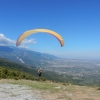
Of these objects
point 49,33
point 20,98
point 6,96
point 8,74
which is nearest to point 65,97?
point 20,98

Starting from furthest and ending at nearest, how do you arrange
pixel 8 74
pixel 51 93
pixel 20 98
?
pixel 8 74
pixel 51 93
pixel 20 98

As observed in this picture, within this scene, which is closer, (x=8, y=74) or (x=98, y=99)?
(x=98, y=99)

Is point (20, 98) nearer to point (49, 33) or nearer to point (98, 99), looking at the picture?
point (98, 99)

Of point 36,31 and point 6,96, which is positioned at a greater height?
point 36,31

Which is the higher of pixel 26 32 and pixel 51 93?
pixel 26 32

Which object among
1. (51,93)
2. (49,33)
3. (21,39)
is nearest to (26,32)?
(21,39)

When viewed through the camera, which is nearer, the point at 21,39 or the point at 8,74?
the point at 21,39

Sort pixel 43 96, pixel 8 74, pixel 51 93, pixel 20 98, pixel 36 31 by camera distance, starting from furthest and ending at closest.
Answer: pixel 8 74 < pixel 36 31 < pixel 51 93 < pixel 43 96 < pixel 20 98

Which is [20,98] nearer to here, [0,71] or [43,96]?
[43,96]

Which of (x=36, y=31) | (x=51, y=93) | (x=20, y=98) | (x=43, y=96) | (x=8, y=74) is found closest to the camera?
Result: (x=20, y=98)
